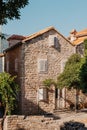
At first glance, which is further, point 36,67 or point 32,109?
point 36,67

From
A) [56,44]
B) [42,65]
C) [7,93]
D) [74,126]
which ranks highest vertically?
[56,44]

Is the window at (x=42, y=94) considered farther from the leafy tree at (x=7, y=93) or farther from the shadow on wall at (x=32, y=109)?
the leafy tree at (x=7, y=93)

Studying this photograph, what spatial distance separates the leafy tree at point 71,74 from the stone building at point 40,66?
2143mm

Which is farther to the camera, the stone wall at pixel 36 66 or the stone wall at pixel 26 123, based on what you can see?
the stone wall at pixel 36 66

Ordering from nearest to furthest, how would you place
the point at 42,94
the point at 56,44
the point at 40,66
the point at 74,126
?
the point at 74,126, the point at 42,94, the point at 40,66, the point at 56,44

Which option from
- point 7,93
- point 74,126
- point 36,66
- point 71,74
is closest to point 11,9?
point 74,126

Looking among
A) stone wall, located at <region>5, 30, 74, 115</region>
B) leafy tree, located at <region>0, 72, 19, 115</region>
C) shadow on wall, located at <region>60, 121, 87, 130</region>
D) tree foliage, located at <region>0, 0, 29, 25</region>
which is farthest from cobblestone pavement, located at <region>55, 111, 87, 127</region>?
tree foliage, located at <region>0, 0, 29, 25</region>

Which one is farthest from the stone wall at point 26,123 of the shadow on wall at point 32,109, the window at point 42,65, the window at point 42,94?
the window at point 42,65

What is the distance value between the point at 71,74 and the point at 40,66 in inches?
155

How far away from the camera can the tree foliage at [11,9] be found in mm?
12820

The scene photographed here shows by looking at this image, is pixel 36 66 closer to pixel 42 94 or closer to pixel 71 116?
pixel 42 94

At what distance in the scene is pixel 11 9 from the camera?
42.7 feet

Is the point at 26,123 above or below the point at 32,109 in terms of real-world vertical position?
above

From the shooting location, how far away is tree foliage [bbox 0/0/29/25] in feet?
42.1
